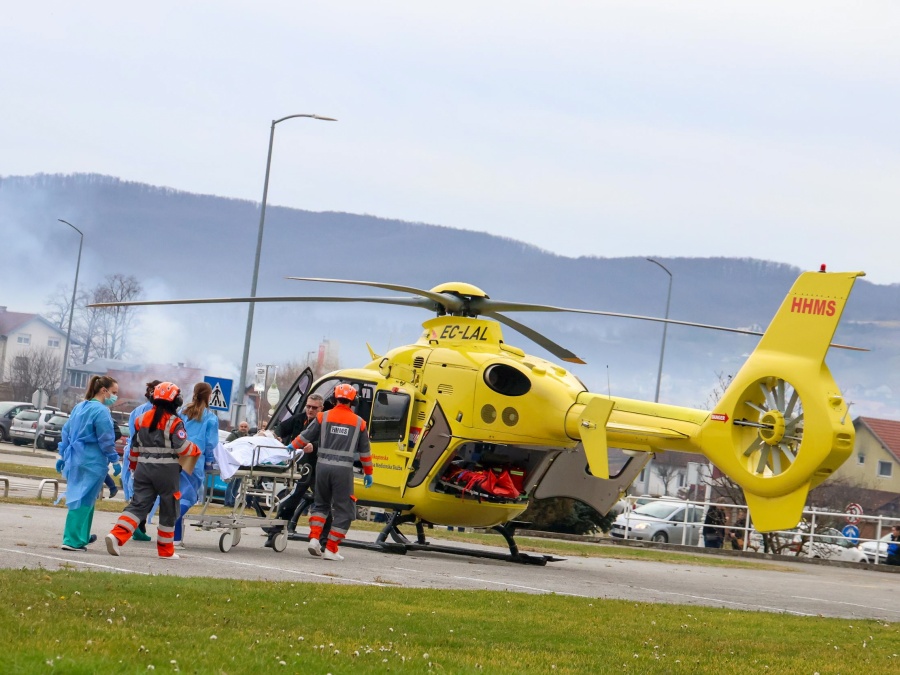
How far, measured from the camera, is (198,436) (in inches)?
629

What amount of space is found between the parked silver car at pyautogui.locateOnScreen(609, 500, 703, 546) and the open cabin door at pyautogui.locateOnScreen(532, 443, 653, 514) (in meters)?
14.4

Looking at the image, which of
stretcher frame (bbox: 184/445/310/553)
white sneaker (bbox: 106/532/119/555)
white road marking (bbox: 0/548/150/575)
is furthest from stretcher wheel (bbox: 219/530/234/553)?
white road marking (bbox: 0/548/150/575)

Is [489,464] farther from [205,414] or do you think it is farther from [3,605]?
[3,605]

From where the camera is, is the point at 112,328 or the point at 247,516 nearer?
the point at 247,516

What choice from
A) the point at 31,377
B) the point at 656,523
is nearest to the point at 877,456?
the point at 31,377

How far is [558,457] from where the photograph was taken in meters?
20.1

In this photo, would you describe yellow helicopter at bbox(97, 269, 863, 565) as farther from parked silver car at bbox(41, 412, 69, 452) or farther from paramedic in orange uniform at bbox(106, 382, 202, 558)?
parked silver car at bbox(41, 412, 69, 452)

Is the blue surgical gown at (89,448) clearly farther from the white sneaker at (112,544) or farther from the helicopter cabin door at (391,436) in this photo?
the helicopter cabin door at (391,436)

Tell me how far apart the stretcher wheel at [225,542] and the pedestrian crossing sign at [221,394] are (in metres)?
11.1

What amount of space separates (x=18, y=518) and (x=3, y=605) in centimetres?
936

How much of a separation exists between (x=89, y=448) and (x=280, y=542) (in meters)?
3.15

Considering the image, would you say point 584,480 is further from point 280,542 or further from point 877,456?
point 877,456

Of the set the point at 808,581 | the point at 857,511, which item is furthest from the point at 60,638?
the point at 857,511

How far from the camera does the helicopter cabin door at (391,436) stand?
19281mm
